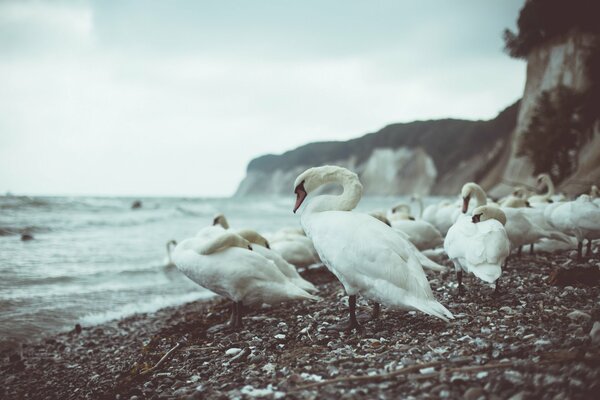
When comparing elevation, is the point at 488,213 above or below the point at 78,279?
above

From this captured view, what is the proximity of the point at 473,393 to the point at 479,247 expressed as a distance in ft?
7.48

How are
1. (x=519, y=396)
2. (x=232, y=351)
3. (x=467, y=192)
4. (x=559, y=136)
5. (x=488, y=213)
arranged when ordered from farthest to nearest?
(x=559, y=136) < (x=467, y=192) < (x=488, y=213) < (x=232, y=351) < (x=519, y=396)

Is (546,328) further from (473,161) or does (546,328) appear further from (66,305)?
(473,161)

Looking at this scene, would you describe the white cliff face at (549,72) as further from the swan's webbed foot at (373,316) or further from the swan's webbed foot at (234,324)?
the swan's webbed foot at (234,324)

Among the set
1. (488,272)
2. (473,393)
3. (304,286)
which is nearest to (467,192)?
(304,286)

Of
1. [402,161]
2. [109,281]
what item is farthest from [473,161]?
[109,281]

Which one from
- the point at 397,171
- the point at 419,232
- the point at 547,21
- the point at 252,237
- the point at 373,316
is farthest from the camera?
the point at 397,171

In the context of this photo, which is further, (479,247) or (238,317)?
(238,317)

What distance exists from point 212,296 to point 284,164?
10826 cm

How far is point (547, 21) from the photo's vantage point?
3030cm

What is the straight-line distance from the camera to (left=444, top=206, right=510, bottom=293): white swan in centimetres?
465

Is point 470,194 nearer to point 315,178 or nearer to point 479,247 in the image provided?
point 479,247

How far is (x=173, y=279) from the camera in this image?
33.1 feet

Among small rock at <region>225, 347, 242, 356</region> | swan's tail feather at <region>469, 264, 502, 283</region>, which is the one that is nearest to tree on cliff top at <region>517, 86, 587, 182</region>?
swan's tail feather at <region>469, 264, 502, 283</region>
